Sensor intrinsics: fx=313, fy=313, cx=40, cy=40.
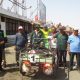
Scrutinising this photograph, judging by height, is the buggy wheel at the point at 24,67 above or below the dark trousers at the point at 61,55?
below

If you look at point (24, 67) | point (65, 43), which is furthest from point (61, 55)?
point (24, 67)

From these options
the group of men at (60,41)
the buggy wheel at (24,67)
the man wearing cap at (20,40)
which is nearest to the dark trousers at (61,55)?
the group of men at (60,41)

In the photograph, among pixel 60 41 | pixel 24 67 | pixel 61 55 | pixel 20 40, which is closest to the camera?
pixel 24 67

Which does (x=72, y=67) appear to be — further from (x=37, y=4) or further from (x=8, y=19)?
(x=37, y=4)

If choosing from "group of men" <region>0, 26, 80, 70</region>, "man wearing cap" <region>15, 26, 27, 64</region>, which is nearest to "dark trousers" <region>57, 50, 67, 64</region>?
"group of men" <region>0, 26, 80, 70</region>

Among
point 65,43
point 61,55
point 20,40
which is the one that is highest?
point 20,40

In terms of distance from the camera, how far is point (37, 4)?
49375 mm

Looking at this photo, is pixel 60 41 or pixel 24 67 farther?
pixel 60 41

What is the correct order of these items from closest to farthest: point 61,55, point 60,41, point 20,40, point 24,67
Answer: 1. point 24,67
2. point 20,40
3. point 60,41
4. point 61,55

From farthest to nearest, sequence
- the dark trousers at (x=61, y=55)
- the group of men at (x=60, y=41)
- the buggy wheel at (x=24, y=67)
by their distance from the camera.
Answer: the dark trousers at (x=61, y=55) < the group of men at (x=60, y=41) < the buggy wheel at (x=24, y=67)

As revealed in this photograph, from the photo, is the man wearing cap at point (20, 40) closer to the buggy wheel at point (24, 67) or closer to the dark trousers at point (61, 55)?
the dark trousers at point (61, 55)

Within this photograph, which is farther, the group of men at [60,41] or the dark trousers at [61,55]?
the dark trousers at [61,55]

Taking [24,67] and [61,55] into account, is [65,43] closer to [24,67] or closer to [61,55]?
[61,55]

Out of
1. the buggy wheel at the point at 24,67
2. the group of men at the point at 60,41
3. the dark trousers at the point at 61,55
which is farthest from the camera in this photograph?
the dark trousers at the point at 61,55
